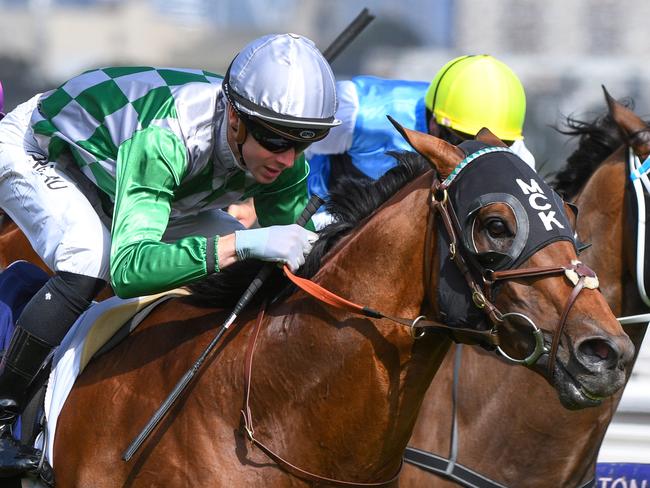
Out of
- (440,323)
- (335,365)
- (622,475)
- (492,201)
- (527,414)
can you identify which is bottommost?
(622,475)

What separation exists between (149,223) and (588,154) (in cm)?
194

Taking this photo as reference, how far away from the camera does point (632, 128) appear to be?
12.9 feet

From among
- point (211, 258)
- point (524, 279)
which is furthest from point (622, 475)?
point (211, 258)

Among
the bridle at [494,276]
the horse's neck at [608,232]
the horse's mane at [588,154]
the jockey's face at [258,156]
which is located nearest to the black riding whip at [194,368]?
the jockey's face at [258,156]

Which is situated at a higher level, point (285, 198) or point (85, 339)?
point (285, 198)

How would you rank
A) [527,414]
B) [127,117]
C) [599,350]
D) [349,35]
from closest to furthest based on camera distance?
[599,350] → [127,117] → [527,414] → [349,35]

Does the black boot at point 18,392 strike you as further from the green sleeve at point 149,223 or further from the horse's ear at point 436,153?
the horse's ear at point 436,153

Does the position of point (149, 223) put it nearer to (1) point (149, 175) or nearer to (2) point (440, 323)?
(1) point (149, 175)

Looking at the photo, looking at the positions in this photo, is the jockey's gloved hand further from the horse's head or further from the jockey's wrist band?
the horse's head

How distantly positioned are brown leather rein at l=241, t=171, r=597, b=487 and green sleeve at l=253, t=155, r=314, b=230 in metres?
0.68

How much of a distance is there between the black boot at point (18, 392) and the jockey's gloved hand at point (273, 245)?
745mm

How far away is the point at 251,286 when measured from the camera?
119 inches

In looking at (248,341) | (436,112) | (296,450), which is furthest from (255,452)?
(436,112)

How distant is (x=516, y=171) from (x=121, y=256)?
1.03m
